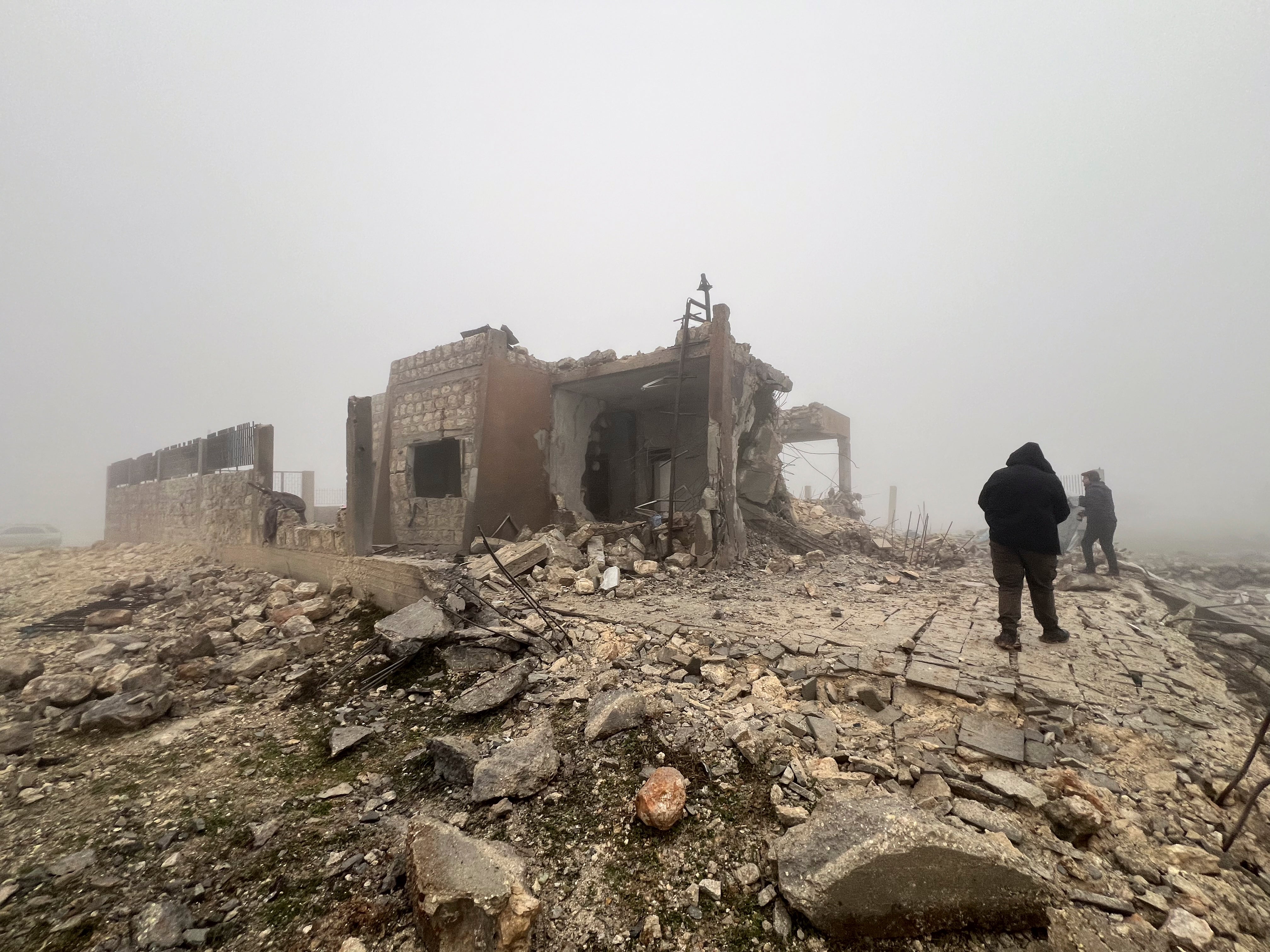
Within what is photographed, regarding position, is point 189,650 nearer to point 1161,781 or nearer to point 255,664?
point 255,664

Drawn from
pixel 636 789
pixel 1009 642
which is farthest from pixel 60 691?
pixel 1009 642

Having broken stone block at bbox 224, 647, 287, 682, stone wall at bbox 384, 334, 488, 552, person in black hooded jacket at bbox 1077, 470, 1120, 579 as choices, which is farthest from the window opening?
person in black hooded jacket at bbox 1077, 470, 1120, 579

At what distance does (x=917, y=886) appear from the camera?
1.88 meters

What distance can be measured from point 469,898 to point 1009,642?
4346mm

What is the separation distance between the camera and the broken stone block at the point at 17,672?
14.7 feet

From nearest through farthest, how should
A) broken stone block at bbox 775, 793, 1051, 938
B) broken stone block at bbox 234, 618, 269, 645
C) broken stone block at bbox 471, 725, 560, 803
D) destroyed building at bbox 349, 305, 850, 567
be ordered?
broken stone block at bbox 775, 793, 1051, 938, broken stone block at bbox 471, 725, 560, 803, broken stone block at bbox 234, 618, 269, 645, destroyed building at bbox 349, 305, 850, 567

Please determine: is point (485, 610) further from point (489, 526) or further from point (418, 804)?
point (489, 526)

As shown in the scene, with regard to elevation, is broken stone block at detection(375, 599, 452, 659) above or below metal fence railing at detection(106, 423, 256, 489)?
below

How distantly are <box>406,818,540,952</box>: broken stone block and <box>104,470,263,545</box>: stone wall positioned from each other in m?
10.0

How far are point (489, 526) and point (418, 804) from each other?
5.71m

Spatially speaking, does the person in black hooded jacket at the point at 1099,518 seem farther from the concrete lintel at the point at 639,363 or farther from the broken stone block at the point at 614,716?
the broken stone block at the point at 614,716

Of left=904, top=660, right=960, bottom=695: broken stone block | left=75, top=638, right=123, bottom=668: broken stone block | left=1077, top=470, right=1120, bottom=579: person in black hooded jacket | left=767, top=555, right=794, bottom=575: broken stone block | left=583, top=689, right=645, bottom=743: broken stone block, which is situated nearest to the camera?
left=583, top=689, right=645, bottom=743: broken stone block

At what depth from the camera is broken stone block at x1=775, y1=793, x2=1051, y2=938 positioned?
1832 mm

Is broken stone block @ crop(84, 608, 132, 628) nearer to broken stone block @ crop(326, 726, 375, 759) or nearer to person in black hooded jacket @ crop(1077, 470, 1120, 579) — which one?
broken stone block @ crop(326, 726, 375, 759)
